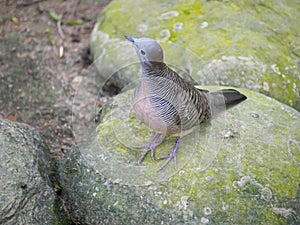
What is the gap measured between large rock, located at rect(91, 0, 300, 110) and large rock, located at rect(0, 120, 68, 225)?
58.8 inches

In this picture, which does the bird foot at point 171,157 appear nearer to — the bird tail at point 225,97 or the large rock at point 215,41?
the bird tail at point 225,97

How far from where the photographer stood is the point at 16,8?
18.7 feet

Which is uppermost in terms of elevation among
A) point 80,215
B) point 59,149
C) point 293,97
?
point 293,97

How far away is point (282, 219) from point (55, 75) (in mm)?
3002

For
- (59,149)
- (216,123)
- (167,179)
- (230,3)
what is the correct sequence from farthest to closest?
(230,3)
(59,149)
(216,123)
(167,179)

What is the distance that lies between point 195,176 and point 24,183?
1.16 metres

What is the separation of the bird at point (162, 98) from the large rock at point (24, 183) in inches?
32.3

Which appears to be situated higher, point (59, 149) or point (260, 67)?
point (260, 67)

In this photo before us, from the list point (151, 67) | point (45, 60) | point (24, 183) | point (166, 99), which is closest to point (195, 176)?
point (166, 99)

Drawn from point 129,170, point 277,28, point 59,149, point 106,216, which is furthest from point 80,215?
point 277,28

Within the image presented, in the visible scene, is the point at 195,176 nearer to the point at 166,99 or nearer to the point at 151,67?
the point at 166,99

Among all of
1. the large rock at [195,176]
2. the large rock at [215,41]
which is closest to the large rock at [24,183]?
the large rock at [195,176]

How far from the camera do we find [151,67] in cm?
283

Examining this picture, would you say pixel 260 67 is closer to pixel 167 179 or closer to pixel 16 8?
pixel 167 179
